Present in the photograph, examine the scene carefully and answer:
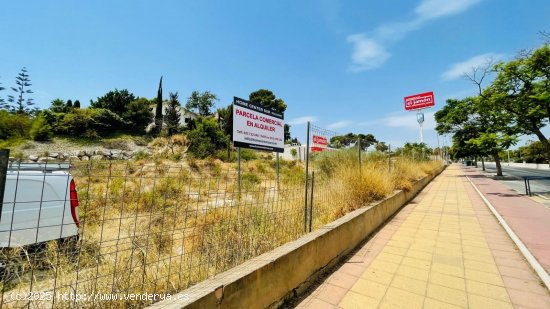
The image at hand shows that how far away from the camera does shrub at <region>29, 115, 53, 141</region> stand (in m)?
28.5

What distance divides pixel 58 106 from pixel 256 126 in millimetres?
38574

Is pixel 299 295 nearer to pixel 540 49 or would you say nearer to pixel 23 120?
pixel 540 49

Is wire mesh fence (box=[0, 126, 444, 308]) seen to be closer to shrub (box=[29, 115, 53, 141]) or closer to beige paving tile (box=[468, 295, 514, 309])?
beige paving tile (box=[468, 295, 514, 309])

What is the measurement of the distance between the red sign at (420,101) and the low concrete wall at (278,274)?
35.8m

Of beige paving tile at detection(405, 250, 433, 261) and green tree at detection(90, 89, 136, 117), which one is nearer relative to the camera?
beige paving tile at detection(405, 250, 433, 261)

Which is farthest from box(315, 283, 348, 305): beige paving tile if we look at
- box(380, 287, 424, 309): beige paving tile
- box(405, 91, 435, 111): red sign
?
box(405, 91, 435, 111): red sign

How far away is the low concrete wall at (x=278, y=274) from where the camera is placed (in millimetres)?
1932

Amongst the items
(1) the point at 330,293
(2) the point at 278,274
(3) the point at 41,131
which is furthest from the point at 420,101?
(3) the point at 41,131

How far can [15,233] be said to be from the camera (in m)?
3.23

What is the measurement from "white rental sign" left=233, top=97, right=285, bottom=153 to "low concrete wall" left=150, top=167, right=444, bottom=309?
4025 millimetres

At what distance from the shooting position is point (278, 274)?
2.65 meters

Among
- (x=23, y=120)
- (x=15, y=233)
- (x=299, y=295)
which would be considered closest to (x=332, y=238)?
(x=299, y=295)

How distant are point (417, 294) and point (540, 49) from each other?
51.0ft

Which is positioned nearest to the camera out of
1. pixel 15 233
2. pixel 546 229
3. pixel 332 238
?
pixel 15 233
